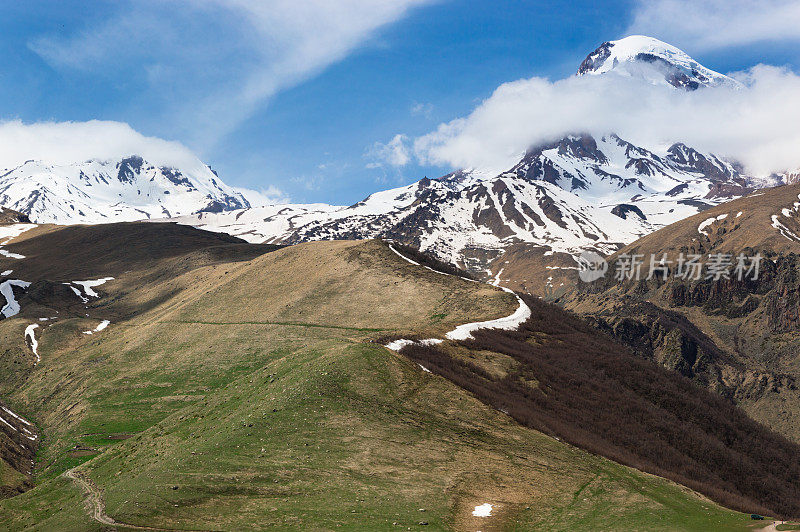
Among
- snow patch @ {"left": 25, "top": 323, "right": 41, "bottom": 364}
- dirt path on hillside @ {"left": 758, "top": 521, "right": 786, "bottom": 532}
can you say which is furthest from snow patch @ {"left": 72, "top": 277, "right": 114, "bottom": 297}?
dirt path on hillside @ {"left": 758, "top": 521, "right": 786, "bottom": 532}

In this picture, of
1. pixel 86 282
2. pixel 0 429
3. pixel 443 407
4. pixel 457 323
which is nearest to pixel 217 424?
pixel 443 407

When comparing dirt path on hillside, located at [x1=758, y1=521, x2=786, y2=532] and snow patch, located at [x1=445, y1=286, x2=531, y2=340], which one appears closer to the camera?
dirt path on hillside, located at [x1=758, y1=521, x2=786, y2=532]

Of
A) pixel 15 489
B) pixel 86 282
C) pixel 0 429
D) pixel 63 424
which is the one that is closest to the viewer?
pixel 15 489

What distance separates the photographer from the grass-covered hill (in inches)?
1072

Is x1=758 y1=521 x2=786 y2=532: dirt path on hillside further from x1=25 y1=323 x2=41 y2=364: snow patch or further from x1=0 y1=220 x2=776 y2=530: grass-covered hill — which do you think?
x1=25 y1=323 x2=41 y2=364: snow patch

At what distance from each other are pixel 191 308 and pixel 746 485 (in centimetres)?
8365

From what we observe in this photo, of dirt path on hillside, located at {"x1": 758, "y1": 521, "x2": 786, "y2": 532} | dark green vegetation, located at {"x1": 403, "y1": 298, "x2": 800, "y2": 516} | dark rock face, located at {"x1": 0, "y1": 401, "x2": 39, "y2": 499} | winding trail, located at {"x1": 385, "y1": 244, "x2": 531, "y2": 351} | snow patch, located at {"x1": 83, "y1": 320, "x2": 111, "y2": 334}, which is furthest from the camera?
snow patch, located at {"x1": 83, "y1": 320, "x2": 111, "y2": 334}

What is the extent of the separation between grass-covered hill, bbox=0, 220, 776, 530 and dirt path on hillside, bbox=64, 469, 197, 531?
177mm

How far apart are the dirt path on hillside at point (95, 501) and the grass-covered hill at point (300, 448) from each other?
0.58ft

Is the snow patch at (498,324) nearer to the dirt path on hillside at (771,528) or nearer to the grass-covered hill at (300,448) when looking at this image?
the grass-covered hill at (300,448)

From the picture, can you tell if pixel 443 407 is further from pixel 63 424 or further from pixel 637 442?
pixel 63 424

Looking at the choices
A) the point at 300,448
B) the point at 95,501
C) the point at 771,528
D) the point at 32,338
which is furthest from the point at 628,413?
the point at 32,338

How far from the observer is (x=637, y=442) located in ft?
168

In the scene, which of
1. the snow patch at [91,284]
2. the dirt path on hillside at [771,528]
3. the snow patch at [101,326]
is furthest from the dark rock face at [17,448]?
the snow patch at [91,284]
